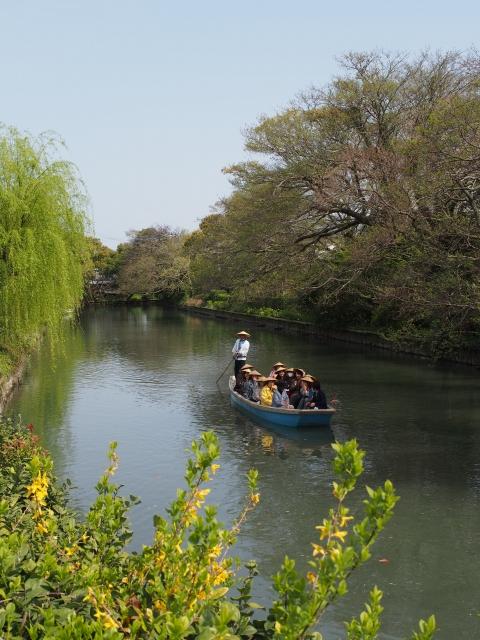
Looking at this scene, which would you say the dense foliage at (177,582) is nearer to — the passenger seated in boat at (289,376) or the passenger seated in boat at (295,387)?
the passenger seated in boat at (295,387)

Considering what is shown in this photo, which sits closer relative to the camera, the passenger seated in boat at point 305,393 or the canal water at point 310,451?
the canal water at point 310,451

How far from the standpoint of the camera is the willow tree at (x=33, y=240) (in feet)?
56.9

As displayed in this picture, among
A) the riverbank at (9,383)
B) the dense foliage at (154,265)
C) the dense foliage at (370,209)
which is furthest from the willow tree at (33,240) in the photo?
the dense foliage at (154,265)

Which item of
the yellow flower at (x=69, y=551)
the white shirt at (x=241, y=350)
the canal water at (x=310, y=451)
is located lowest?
the canal water at (x=310, y=451)

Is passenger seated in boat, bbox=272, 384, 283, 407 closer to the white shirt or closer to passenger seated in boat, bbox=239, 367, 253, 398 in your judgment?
passenger seated in boat, bbox=239, 367, 253, 398

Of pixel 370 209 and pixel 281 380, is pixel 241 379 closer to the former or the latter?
pixel 281 380

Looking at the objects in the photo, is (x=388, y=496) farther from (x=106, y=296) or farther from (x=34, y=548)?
(x=106, y=296)

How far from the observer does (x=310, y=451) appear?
14.2 m

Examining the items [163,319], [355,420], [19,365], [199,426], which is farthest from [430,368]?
[163,319]

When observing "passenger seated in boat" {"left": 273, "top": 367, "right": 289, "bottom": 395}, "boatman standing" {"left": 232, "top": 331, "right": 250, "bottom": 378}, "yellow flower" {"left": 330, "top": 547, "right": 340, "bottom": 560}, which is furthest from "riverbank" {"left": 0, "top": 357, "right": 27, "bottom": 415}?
"yellow flower" {"left": 330, "top": 547, "right": 340, "bottom": 560}

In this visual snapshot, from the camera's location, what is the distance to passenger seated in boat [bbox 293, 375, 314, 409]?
15758 millimetres

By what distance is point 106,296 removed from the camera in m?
89.4

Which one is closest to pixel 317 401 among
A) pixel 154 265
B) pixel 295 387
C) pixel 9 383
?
pixel 295 387

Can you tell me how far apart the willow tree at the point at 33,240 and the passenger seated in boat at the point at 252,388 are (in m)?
5.39
